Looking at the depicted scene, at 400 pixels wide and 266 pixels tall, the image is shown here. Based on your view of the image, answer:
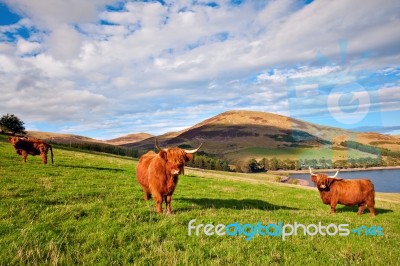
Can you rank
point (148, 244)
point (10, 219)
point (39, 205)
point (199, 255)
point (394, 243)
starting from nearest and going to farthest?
point (199, 255) → point (148, 244) → point (10, 219) → point (394, 243) → point (39, 205)

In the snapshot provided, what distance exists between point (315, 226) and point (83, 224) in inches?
299

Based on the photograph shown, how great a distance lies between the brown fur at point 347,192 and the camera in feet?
51.3

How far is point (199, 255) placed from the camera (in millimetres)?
5969

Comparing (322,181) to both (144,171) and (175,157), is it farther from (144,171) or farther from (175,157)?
(144,171)

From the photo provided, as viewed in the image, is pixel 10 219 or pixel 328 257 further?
pixel 10 219

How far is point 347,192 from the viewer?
1580 centimetres

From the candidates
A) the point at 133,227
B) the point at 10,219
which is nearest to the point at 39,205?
the point at 10,219

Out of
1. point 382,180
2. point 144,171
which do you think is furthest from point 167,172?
point 382,180

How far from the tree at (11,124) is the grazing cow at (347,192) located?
90.3m

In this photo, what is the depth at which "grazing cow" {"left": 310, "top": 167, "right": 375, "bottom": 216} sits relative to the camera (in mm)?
15648

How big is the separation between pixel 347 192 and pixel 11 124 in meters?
95.7

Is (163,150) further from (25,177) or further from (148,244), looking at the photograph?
(25,177)

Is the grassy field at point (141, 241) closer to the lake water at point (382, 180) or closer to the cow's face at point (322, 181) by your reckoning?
the cow's face at point (322, 181)

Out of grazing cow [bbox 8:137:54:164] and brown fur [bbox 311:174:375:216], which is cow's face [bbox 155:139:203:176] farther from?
grazing cow [bbox 8:137:54:164]
